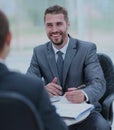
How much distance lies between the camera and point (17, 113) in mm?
1267

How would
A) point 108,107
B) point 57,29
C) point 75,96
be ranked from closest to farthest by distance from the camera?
point 75,96 → point 108,107 → point 57,29

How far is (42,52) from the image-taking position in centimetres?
284

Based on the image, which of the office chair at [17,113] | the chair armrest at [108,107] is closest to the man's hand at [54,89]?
the chair armrest at [108,107]

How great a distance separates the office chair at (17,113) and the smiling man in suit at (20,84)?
0.23 ft

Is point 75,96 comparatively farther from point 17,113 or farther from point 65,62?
point 17,113

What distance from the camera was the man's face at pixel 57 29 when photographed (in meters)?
2.76

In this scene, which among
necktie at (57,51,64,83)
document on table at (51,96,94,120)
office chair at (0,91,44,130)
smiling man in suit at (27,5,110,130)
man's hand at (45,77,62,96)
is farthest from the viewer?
necktie at (57,51,64,83)

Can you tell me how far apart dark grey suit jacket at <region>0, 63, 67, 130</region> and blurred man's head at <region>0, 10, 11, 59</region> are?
2.3 inches

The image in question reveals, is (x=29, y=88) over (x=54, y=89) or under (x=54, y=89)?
over

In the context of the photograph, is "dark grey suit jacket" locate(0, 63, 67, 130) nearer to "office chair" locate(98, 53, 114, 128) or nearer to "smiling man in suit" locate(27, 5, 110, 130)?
"smiling man in suit" locate(27, 5, 110, 130)

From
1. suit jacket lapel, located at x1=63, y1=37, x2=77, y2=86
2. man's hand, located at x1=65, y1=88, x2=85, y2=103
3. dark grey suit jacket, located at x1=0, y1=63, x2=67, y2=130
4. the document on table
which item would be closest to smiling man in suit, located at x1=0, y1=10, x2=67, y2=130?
dark grey suit jacket, located at x1=0, y1=63, x2=67, y2=130

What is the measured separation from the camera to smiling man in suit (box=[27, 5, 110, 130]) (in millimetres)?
2604

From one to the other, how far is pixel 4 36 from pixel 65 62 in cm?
137

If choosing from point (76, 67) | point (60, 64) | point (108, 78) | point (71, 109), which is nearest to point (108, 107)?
point (108, 78)
